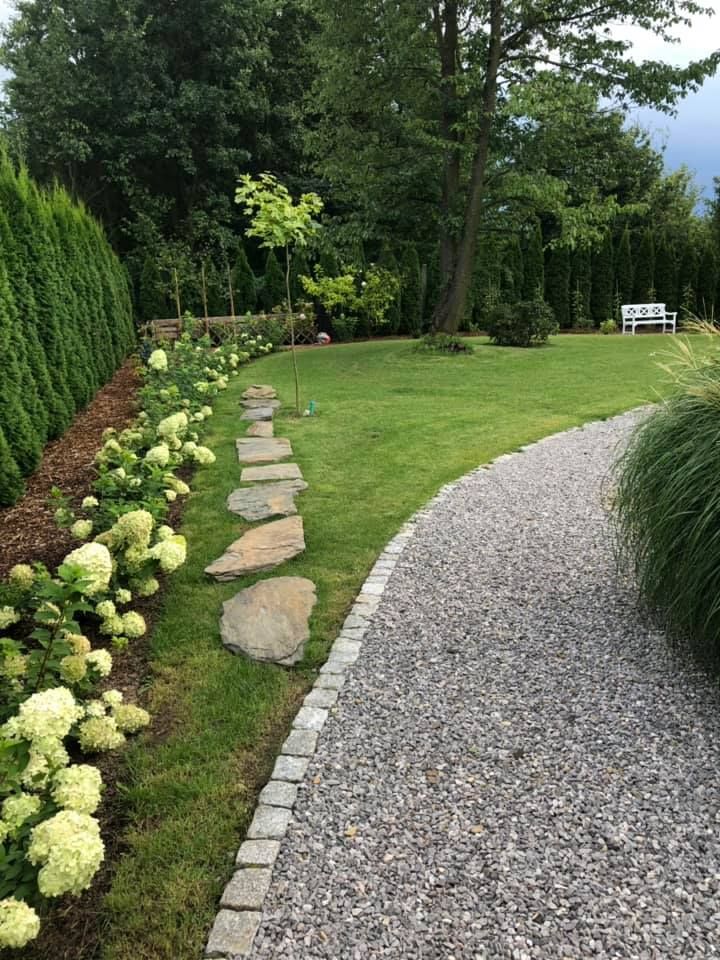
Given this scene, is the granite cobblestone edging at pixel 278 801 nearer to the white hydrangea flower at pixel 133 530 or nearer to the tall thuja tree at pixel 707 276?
the white hydrangea flower at pixel 133 530

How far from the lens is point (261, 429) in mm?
6746

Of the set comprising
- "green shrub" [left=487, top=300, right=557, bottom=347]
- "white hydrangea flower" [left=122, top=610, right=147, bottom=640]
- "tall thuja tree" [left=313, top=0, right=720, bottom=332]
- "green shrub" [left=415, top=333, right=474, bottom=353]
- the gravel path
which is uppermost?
"tall thuja tree" [left=313, top=0, right=720, bottom=332]

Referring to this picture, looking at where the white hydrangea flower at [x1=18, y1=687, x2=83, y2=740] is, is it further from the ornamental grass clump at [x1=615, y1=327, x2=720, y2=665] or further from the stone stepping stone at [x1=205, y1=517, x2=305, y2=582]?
the ornamental grass clump at [x1=615, y1=327, x2=720, y2=665]

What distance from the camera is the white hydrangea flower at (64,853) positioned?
1535 millimetres

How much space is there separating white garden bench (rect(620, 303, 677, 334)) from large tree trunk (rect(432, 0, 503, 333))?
5.97 meters

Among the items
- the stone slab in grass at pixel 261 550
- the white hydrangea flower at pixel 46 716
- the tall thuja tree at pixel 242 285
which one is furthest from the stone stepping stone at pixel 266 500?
the tall thuja tree at pixel 242 285

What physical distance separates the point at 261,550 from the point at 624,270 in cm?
1653

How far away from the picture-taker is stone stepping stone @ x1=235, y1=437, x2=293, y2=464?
5742mm

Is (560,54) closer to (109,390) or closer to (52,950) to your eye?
(109,390)

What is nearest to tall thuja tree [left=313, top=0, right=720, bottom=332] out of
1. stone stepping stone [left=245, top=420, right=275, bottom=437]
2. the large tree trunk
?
the large tree trunk

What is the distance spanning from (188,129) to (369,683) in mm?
17528

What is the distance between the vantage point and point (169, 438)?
495 cm

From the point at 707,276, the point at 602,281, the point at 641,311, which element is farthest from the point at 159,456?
the point at 707,276

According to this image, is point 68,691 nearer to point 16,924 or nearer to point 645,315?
point 16,924
